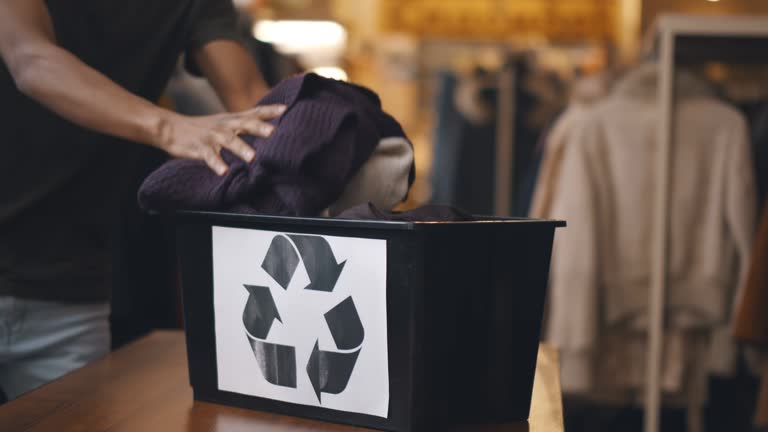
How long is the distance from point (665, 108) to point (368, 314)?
1.36m

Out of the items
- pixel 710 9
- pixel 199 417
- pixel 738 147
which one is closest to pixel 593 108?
pixel 738 147

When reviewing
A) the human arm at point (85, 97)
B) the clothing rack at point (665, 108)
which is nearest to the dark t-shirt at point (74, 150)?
the human arm at point (85, 97)

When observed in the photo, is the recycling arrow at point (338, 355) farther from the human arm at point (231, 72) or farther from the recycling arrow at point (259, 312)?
the human arm at point (231, 72)

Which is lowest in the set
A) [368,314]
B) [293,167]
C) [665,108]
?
[368,314]

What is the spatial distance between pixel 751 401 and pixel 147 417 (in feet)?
6.05

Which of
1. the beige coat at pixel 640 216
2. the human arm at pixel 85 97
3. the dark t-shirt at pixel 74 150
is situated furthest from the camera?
the beige coat at pixel 640 216

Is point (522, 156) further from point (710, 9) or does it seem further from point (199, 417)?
point (199, 417)

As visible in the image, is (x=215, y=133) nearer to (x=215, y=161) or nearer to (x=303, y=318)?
(x=215, y=161)

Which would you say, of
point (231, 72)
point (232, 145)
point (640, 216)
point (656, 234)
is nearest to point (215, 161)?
point (232, 145)

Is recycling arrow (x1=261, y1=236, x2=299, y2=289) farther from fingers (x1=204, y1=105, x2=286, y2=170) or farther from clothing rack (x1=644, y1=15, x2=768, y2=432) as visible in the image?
clothing rack (x1=644, y1=15, x2=768, y2=432)

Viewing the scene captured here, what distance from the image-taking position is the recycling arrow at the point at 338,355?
23.3 inches

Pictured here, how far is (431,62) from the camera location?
20.6 feet

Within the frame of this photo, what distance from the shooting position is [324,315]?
0.60 meters

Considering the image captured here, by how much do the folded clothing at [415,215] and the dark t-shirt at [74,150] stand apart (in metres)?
0.41
